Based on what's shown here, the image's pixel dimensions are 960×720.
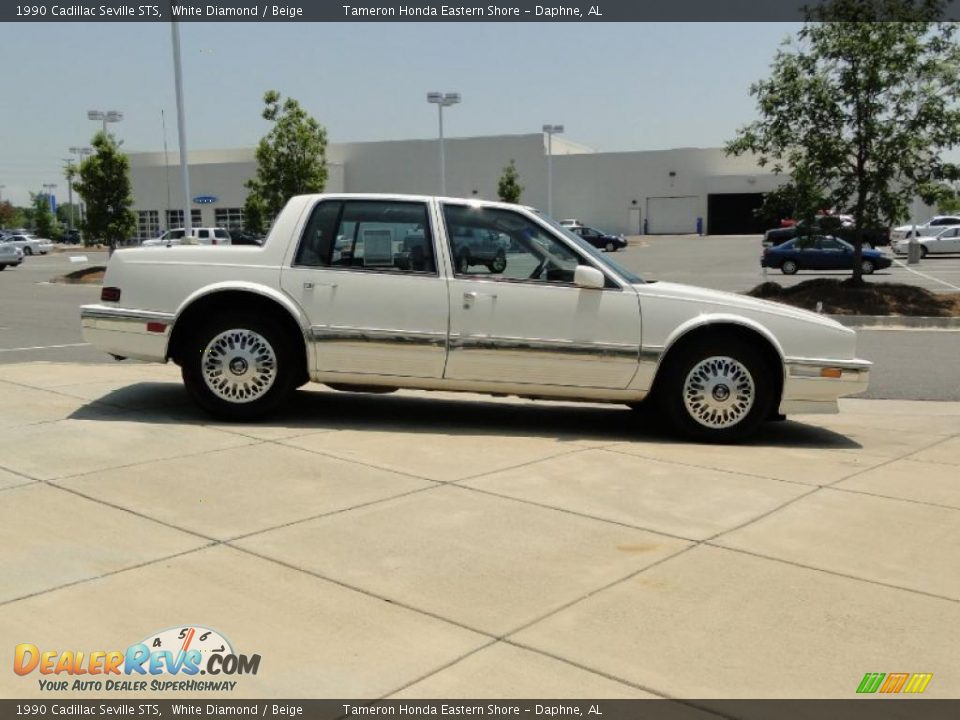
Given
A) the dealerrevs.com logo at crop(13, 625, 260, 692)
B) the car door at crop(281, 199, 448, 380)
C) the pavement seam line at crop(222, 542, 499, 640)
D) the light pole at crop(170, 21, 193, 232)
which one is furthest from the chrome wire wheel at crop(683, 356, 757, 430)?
the light pole at crop(170, 21, 193, 232)

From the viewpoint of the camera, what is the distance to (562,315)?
23.1 feet

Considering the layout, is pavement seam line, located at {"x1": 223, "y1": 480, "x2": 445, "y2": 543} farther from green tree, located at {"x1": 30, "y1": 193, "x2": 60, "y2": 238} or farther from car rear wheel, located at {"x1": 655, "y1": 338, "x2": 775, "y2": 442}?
green tree, located at {"x1": 30, "y1": 193, "x2": 60, "y2": 238}

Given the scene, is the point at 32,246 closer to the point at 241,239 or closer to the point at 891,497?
the point at 241,239

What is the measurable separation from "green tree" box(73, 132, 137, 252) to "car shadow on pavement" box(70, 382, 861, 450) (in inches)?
1072

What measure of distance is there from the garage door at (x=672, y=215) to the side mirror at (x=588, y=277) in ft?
235

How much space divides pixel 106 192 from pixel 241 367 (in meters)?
29.2

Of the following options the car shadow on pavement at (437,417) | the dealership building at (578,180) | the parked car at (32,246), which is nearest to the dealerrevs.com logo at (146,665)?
the car shadow on pavement at (437,417)

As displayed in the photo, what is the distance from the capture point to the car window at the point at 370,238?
7246 millimetres

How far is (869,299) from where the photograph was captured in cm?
1903

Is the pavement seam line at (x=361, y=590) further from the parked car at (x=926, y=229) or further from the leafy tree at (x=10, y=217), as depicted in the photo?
the leafy tree at (x=10, y=217)

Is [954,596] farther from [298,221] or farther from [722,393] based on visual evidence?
[298,221]

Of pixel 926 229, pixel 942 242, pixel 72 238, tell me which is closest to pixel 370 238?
pixel 942 242
